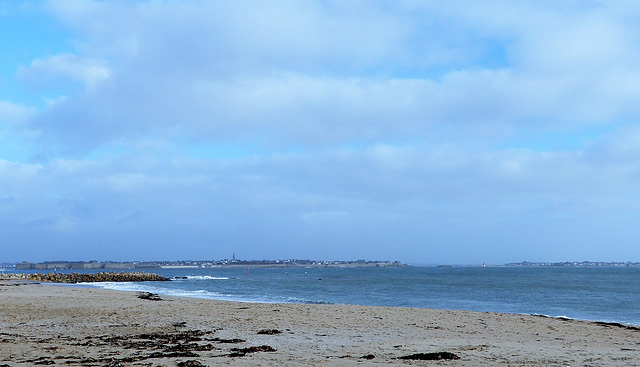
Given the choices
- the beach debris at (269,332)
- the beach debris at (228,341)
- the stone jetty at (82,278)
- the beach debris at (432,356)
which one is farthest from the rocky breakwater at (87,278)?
the beach debris at (432,356)

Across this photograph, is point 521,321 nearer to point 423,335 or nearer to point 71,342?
point 423,335

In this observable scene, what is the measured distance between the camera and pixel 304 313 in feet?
82.6

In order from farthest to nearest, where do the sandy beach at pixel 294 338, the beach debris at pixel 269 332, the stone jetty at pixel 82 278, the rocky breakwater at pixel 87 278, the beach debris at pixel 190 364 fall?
1. the rocky breakwater at pixel 87 278
2. the stone jetty at pixel 82 278
3. the beach debris at pixel 269 332
4. the sandy beach at pixel 294 338
5. the beach debris at pixel 190 364

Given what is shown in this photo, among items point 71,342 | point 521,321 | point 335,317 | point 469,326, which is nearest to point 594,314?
point 521,321

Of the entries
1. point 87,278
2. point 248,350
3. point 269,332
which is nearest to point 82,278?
point 87,278

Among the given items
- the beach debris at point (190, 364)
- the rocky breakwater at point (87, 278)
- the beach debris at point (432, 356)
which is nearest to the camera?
the beach debris at point (190, 364)

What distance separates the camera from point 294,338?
16500 millimetres

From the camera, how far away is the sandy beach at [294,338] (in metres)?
12.2

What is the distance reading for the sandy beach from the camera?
12234 mm

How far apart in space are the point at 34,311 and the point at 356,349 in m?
17.4

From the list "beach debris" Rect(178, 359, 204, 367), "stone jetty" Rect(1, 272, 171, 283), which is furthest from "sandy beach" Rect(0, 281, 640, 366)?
"stone jetty" Rect(1, 272, 171, 283)

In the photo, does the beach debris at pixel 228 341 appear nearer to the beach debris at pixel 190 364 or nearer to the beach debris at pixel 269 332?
the beach debris at pixel 269 332

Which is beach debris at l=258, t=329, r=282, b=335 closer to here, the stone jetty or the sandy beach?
the sandy beach

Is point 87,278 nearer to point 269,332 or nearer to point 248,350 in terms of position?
point 269,332
